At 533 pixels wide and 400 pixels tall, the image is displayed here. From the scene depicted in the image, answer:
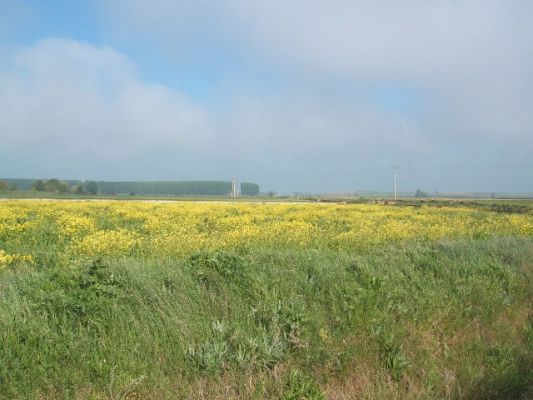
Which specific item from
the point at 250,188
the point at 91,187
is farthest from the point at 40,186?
the point at 250,188

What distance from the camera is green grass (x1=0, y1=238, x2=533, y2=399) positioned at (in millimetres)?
4121

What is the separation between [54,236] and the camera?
12.7m

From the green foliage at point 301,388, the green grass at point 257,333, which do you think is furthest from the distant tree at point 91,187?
the green foliage at point 301,388

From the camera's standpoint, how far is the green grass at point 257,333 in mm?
4121

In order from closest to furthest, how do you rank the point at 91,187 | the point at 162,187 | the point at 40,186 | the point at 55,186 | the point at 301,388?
the point at 301,388 < the point at 40,186 < the point at 55,186 < the point at 91,187 < the point at 162,187

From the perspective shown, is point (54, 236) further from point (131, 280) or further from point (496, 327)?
point (496, 327)

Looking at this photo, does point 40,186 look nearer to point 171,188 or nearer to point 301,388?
point 171,188

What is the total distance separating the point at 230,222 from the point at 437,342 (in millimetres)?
12289

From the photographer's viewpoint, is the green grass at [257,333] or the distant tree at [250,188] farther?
the distant tree at [250,188]

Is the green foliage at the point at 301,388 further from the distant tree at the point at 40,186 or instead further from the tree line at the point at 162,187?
the tree line at the point at 162,187

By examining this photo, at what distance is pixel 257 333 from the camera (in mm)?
5031

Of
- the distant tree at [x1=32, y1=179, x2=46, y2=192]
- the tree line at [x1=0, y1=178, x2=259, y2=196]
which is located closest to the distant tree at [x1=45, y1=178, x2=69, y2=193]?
Answer: the distant tree at [x1=32, y1=179, x2=46, y2=192]

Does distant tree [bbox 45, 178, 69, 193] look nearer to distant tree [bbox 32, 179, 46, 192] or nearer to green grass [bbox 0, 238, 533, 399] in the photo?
distant tree [bbox 32, 179, 46, 192]

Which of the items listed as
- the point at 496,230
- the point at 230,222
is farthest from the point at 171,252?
the point at 496,230
